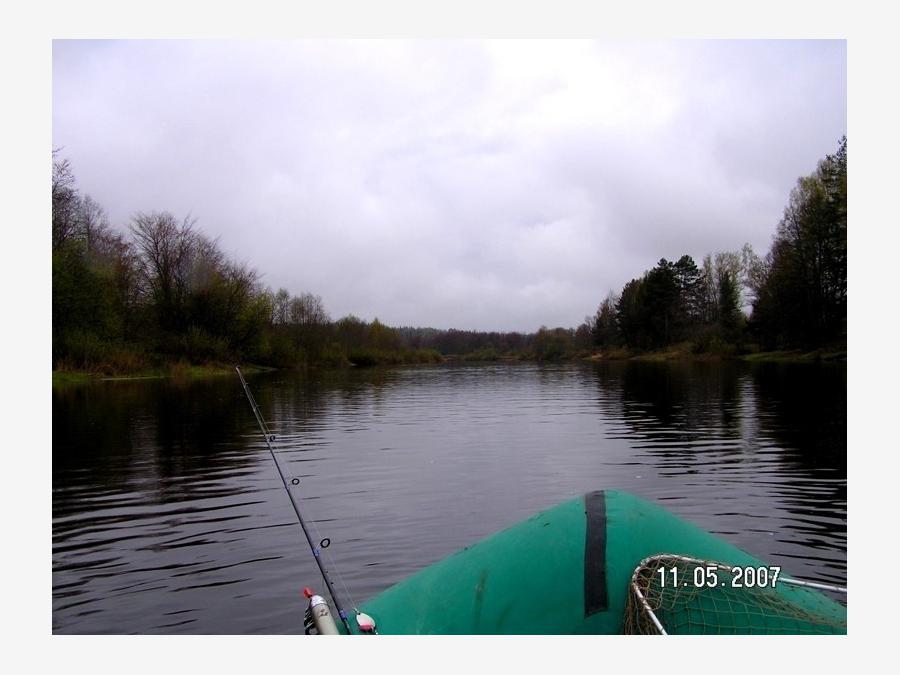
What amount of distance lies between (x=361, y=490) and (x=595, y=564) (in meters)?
5.74

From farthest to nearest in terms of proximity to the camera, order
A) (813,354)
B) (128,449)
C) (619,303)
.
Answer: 1. (619,303)
2. (813,354)
3. (128,449)

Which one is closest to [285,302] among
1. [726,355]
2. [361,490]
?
[726,355]

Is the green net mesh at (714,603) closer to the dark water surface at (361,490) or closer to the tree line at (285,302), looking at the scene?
the dark water surface at (361,490)

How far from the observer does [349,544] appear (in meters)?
6.62

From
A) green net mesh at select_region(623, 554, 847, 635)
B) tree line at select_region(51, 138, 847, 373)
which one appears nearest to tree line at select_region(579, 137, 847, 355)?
tree line at select_region(51, 138, 847, 373)

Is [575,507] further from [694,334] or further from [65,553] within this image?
[694,334]

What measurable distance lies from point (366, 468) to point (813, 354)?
153 feet

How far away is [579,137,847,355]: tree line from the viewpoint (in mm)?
43781

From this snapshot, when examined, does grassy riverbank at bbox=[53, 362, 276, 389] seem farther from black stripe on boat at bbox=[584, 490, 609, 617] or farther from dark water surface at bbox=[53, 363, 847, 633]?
black stripe on boat at bbox=[584, 490, 609, 617]

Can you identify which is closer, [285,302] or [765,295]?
[765,295]

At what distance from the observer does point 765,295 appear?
176 feet

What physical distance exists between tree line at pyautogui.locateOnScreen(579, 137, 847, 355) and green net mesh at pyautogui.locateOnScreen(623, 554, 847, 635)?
1384 inches

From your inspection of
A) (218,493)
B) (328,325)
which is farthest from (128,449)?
(328,325)

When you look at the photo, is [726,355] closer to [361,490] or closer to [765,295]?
[765,295]
